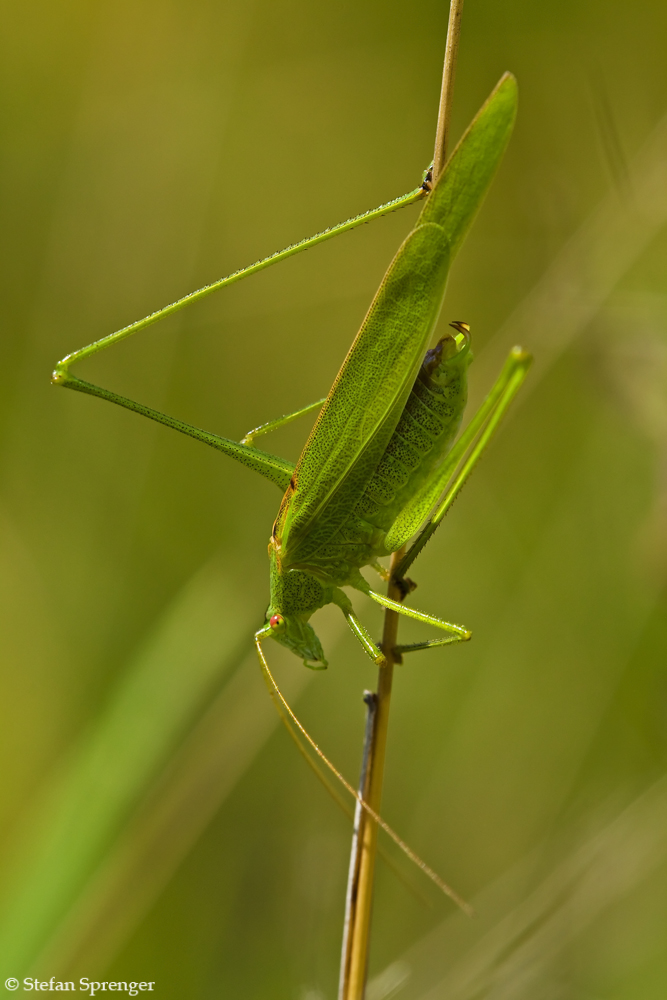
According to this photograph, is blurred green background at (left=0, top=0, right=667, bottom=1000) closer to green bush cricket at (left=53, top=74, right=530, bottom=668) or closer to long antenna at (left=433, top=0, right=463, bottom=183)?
green bush cricket at (left=53, top=74, right=530, bottom=668)

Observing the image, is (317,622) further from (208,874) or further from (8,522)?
(8,522)

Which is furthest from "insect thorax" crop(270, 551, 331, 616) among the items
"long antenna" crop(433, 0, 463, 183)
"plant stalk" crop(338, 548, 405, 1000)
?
"long antenna" crop(433, 0, 463, 183)

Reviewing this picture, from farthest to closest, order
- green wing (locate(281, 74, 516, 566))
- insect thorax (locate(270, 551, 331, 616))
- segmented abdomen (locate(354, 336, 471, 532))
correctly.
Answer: insect thorax (locate(270, 551, 331, 616)), segmented abdomen (locate(354, 336, 471, 532)), green wing (locate(281, 74, 516, 566))

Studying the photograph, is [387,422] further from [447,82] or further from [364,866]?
[364,866]

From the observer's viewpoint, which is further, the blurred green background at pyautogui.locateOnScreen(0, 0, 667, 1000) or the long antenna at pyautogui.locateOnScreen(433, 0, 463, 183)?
the blurred green background at pyautogui.locateOnScreen(0, 0, 667, 1000)

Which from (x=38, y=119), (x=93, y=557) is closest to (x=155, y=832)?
(x=93, y=557)

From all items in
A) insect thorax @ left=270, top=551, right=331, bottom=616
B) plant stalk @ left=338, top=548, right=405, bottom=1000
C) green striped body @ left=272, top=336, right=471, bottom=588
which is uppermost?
green striped body @ left=272, top=336, right=471, bottom=588
